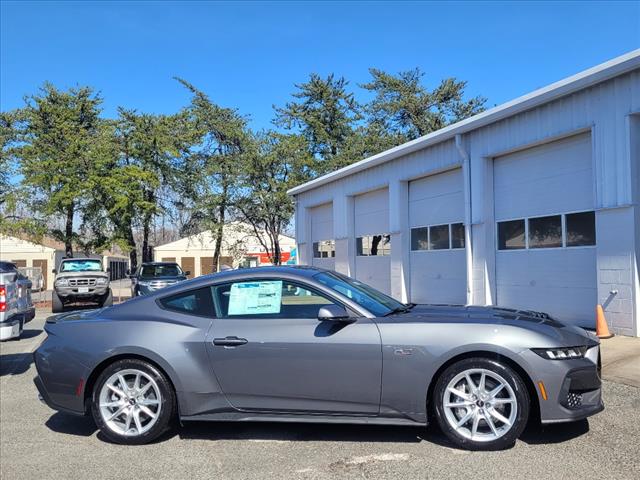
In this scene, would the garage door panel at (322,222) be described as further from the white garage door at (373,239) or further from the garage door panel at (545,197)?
the garage door panel at (545,197)

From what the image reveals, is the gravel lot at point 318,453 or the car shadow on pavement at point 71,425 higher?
the gravel lot at point 318,453

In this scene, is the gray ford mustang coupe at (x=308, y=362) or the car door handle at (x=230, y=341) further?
the car door handle at (x=230, y=341)

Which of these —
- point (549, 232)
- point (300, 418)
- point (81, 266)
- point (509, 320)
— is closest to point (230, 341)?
point (300, 418)

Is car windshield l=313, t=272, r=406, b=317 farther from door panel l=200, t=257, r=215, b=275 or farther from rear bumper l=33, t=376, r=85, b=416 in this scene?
door panel l=200, t=257, r=215, b=275

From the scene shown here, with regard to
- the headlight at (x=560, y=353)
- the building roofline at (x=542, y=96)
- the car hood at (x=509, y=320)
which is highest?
the building roofline at (x=542, y=96)

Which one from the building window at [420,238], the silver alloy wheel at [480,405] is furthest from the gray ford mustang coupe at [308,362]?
the building window at [420,238]

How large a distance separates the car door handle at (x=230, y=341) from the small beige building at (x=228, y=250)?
1247 centimetres

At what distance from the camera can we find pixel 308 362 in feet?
15.0

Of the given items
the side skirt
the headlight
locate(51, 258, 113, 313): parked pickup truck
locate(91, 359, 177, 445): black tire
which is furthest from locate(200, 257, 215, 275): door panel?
the headlight

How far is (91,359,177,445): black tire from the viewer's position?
477 cm

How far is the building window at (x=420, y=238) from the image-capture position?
668 inches

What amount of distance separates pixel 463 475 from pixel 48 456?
330 centimetres

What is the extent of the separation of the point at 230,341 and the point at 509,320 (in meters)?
2.26

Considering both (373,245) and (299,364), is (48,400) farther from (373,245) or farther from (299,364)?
(373,245)
